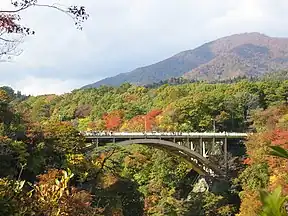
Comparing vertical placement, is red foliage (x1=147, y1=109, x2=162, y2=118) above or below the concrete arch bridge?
above

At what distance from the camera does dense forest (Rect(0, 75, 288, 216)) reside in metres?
10.4

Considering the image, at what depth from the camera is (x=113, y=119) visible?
4191 cm

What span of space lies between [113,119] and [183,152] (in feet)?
53.0

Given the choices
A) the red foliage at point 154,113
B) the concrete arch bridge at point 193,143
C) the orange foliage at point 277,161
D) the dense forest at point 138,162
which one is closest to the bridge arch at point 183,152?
the concrete arch bridge at point 193,143

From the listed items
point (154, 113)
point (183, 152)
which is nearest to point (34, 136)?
point (183, 152)

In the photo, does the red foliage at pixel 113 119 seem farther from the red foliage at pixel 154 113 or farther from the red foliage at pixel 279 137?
the red foliage at pixel 279 137

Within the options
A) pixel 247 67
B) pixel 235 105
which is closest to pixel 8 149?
pixel 235 105

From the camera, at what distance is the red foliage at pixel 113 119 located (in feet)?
135

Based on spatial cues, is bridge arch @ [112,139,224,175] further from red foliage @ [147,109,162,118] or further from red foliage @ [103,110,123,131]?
red foliage @ [103,110,123,131]

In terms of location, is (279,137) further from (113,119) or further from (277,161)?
(113,119)

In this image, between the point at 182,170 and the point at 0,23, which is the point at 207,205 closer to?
the point at 182,170

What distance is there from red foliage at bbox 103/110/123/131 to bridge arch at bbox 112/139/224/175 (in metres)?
14.3

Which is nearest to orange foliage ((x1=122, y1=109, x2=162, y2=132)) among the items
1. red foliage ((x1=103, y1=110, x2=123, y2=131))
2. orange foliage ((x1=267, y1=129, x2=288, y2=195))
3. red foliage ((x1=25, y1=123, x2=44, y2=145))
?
red foliage ((x1=103, y1=110, x2=123, y2=131))

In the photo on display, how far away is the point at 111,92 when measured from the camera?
5344cm
